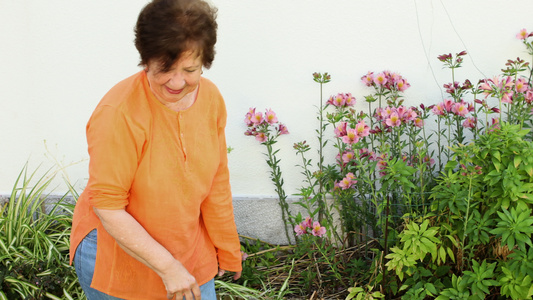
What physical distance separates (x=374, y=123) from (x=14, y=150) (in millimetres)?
2531

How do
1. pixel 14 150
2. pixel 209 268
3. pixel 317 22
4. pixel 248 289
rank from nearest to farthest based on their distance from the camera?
pixel 209 268, pixel 248 289, pixel 317 22, pixel 14 150

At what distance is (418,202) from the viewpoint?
2.87m

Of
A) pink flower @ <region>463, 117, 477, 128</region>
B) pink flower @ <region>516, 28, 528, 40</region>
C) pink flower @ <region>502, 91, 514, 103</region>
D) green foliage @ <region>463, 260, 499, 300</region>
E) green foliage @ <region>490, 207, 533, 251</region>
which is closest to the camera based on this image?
green foliage @ <region>490, 207, 533, 251</region>

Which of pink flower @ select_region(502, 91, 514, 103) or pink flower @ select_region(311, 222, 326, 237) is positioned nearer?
pink flower @ select_region(502, 91, 514, 103)

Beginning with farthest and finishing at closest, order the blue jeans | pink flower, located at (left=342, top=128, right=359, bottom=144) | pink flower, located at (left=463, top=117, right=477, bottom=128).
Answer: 1. pink flower, located at (left=463, top=117, right=477, bottom=128)
2. pink flower, located at (left=342, top=128, right=359, bottom=144)
3. the blue jeans

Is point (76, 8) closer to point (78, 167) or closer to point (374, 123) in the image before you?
point (78, 167)

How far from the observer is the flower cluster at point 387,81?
3062 mm

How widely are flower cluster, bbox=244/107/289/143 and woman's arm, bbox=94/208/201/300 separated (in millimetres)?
1544

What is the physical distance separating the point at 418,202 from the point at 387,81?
0.73 m

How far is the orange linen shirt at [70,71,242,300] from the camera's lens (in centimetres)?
161

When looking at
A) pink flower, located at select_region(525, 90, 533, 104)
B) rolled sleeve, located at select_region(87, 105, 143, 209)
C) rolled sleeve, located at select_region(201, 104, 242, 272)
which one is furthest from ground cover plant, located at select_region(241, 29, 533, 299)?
rolled sleeve, located at select_region(87, 105, 143, 209)

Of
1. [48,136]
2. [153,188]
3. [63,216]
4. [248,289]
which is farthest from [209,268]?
[48,136]

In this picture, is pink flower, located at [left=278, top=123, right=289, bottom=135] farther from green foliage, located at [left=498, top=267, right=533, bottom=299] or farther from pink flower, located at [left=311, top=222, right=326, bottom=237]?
green foliage, located at [left=498, top=267, right=533, bottom=299]

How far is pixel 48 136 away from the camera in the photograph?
3.72 metres
